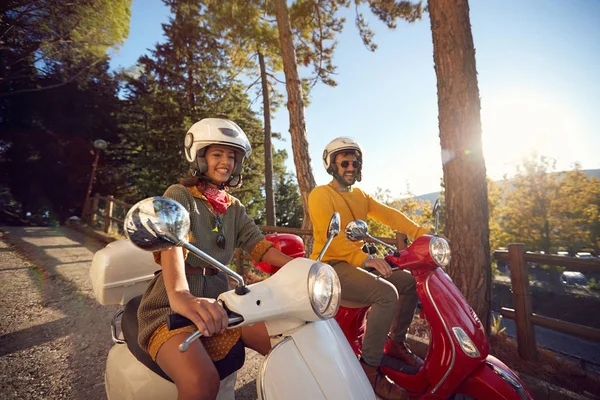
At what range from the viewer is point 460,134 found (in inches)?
123

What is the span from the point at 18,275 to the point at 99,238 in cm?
438

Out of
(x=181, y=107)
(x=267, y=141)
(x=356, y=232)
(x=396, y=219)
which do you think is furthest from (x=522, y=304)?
(x=181, y=107)

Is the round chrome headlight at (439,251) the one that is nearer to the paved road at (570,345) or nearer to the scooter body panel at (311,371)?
the scooter body panel at (311,371)

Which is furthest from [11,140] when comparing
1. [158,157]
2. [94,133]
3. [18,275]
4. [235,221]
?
[235,221]

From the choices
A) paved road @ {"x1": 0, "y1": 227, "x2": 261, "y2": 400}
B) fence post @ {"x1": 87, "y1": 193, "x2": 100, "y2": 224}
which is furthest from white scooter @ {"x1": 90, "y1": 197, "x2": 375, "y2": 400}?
fence post @ {"x1": 87, "y1": 193, "x2": 100, "y2": 224}

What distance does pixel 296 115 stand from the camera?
5.71 m

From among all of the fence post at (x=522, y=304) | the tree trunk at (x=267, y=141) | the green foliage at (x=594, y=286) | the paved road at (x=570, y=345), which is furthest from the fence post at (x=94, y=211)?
the green foliage at (x=594, y=286)

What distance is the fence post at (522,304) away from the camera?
2.73 m

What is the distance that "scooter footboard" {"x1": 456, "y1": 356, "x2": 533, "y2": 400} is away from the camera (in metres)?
1.59

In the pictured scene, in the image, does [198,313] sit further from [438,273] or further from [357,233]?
[438,273]

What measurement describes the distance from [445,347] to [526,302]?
5.49 feet

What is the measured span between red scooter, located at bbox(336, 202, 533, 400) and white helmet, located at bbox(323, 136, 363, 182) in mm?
892

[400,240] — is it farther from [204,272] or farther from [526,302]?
[204,272]

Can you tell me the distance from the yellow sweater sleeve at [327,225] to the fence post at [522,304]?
A: 177 cm
